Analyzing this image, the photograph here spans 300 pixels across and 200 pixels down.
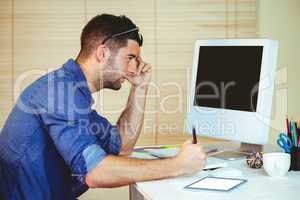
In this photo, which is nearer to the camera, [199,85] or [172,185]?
[172,185]

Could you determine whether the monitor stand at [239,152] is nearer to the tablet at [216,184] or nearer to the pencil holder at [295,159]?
the pencil holder at [295,159]

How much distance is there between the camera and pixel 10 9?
385cm

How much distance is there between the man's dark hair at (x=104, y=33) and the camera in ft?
7.33

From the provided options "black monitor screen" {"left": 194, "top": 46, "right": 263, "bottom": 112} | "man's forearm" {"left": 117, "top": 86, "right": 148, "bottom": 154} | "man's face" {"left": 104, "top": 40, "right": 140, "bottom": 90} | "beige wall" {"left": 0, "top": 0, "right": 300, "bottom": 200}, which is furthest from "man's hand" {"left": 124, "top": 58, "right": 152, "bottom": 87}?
"beige wall" {"left": 0, "top": 0, "right": 300, "bottom": 200}

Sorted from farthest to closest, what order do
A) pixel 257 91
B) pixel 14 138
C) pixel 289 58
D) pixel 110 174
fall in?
pixel 289 58
pixel 257 91
pixel 14 138
pixel 110 174

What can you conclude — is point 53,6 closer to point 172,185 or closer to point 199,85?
point 199,85

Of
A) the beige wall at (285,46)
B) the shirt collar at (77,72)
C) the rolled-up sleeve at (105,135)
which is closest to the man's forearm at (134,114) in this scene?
the rolled-up sleeve at (105,135)

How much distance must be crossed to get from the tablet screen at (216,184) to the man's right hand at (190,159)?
5cm

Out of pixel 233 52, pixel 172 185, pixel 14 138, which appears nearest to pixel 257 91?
pixel 233 52

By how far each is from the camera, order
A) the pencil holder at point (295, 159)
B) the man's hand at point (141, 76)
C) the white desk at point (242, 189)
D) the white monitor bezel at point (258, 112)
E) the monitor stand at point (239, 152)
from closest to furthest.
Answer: the white desk at point (242, 189) < the pencil holder at point (295, 159) < the white monitor bezel at point (258, 112) < the monitor stand at point (239, 152) < the man's hand at point (141, 76)

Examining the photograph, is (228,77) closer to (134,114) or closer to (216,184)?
(134,114)

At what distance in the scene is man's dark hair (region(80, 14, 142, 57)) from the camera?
224cm

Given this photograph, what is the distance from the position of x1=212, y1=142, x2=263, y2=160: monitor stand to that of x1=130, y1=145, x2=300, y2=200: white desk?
1.14ft

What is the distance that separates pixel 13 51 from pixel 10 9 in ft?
1.02
